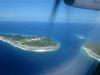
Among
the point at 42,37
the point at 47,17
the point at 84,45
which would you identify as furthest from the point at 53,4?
the point at 84,45

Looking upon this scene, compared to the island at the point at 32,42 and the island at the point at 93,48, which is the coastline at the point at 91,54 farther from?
the island at the point at 32,42

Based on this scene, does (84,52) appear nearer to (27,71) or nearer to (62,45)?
(62,45)

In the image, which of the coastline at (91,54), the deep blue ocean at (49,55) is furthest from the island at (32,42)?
the coastline at (91,54)

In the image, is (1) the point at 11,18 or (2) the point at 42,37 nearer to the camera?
(1) the point at 11,18

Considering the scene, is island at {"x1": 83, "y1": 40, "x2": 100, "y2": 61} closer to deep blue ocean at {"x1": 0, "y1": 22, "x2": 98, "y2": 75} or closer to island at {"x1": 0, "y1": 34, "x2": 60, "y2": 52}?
deep blue ocean at {"x1": 0, "y1": 22, "x2": 98, "y2": 75}

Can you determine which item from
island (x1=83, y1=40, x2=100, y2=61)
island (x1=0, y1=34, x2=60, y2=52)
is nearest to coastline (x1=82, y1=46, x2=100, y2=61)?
island (x1=83, y1=40, x2=100, y2=61)

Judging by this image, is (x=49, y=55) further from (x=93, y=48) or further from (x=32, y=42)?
(x=93, y=48)
